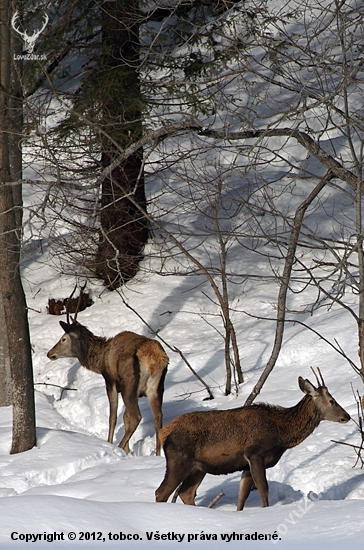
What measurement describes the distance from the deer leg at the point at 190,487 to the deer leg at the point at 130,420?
3.37 m

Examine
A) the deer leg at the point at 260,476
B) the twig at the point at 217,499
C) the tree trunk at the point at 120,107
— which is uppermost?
the tree trunk at the point at 120,107

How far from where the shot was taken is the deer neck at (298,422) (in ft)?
22.5

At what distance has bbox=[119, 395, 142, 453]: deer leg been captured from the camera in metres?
9.86

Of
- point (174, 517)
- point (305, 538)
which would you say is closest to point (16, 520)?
point (174, 517)

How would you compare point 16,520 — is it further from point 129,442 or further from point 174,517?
point 129,442

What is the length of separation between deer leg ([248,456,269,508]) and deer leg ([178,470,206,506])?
45cm

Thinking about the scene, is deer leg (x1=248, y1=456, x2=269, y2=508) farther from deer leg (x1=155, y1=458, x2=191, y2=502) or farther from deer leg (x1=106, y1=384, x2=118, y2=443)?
deer leg (x1=106, y1=384, x2=118, y2=443)

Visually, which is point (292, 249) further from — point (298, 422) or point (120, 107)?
point (120, 107)

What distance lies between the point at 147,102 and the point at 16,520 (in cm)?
997

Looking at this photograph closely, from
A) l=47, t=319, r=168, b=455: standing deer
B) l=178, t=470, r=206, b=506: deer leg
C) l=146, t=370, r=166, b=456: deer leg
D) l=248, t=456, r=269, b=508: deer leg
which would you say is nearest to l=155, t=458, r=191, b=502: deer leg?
l=178, t=470, r=206, b=506: deer leg

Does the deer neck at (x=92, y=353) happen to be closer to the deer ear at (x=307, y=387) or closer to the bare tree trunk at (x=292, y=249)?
the bare tree trunk at (x=292, y=249)

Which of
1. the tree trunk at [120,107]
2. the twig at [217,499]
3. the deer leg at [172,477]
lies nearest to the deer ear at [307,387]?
the twig at [217,499]

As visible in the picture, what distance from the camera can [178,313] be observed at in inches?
567

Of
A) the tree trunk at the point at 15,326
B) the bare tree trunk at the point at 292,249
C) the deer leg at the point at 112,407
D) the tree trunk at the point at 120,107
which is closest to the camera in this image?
the bare tree trunk at the point at 292,249
